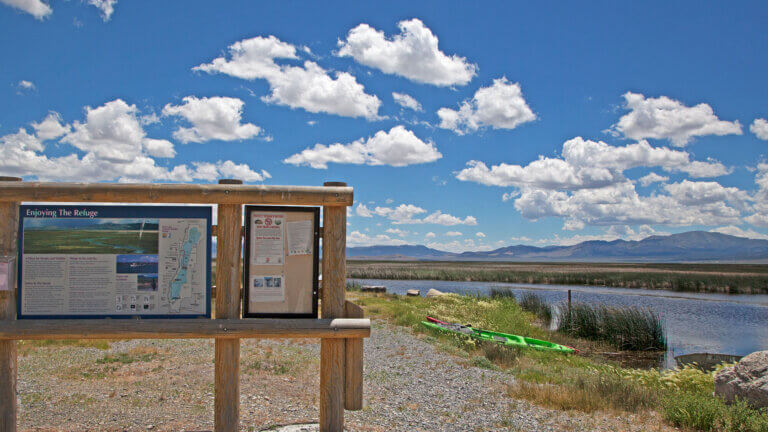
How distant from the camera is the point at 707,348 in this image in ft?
57.8

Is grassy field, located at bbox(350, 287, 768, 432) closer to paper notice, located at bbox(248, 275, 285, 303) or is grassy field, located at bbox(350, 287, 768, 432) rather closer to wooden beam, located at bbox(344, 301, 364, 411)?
wooden beam, located at bbox(344, 301, 364, 411)

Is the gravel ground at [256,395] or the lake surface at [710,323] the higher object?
the gravel ground at [256,395]

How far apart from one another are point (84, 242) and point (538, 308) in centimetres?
2142

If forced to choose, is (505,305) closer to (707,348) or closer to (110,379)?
(707,348)

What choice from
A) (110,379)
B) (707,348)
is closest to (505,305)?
(707,348)

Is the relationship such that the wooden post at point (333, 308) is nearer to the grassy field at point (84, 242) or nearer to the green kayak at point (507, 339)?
Answer: the grassy field at point (84, 242)

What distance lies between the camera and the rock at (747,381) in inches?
272

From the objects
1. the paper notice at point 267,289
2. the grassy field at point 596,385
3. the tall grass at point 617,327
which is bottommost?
the tall grass at point 617,327

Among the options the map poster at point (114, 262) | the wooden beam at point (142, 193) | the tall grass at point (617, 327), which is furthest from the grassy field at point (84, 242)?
the tall grass at point (617, 327)

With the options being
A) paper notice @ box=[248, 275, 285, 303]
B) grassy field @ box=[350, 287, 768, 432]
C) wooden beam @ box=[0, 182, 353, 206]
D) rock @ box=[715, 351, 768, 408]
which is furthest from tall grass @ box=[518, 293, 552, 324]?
wooden beam @ box=[0, 182, 353, 206]

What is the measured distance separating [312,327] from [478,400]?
4052 millimetres

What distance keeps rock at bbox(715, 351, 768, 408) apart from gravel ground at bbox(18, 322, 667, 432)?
1.59 metres

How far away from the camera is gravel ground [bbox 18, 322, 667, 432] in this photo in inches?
239

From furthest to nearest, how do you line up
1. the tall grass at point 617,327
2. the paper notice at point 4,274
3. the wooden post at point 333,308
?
the tall grass at point 617,327 → the wooden post at point 333,308 → the paper notice at point 4,274
